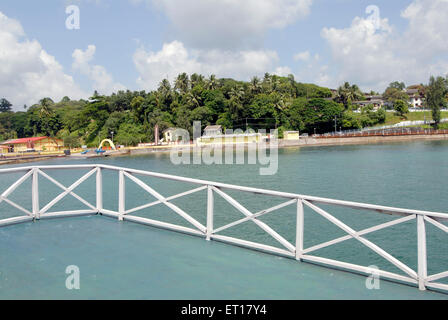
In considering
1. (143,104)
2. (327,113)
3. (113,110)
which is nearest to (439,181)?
(327,113)

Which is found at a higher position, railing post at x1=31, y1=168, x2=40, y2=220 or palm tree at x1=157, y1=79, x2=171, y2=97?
palm tree at x1=157, y1=79, x2=171, y2=97

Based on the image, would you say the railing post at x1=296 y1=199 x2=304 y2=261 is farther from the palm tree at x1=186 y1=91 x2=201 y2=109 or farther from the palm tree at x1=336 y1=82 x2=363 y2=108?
the palm tree at x1=336 y1=82 x2=363 y2=108

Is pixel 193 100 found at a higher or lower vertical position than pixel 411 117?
higher

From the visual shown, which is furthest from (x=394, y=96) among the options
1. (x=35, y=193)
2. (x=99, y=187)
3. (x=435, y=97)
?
(x=35, y=193)

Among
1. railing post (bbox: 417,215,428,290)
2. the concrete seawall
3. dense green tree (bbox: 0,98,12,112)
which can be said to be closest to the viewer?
railing post (bbox: 417,215,428,290)

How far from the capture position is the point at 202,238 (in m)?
7.20

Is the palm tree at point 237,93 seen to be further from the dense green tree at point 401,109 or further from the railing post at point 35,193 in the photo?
the railing post at point 35,193

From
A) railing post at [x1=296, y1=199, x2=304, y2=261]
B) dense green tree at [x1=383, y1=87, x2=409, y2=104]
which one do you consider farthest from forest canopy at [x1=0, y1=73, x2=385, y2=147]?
railing post at [x1=296, y1=199, x2=304, y2=261]

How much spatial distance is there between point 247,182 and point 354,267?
66.2 ft

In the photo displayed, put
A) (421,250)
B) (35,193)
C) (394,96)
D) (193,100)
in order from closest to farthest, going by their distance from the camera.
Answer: (421,250) → (35,193) → (193,100) → (394,96)

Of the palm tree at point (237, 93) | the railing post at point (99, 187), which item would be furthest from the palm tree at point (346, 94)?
the railing post at point (99, 187)

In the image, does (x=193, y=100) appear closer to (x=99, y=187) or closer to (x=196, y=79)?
(x=196, y=79)

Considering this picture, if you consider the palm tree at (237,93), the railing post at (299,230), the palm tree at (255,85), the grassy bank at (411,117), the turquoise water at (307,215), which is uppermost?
the palm tree at (255,85)
